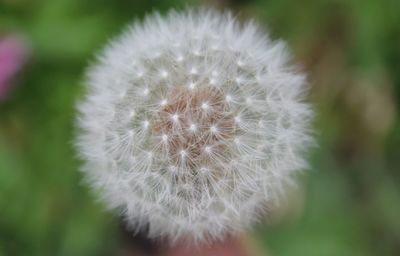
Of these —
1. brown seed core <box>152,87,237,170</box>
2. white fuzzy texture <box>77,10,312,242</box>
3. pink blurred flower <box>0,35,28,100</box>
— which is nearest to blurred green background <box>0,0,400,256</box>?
pink blurred flower <box>0,35,28,100</box>

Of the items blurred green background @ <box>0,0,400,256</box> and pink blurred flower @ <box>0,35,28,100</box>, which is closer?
pink blurred flower @ <box>0,35,28,100</box>

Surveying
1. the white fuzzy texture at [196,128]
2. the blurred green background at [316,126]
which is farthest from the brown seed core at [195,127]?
the blurred green background at [316,126]

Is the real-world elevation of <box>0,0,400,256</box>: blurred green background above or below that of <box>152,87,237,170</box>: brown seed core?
above

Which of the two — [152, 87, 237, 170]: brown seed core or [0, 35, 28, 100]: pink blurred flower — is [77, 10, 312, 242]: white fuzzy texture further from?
[0, 35, 28, 100]: pink blurred flower

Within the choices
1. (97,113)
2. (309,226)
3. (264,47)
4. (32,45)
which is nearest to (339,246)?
(309,226)

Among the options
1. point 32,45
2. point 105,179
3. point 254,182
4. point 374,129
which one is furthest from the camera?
point 374,129

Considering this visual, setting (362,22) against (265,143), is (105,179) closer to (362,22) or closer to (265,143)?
(265,143)

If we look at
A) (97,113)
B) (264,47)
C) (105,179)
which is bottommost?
(105,179)

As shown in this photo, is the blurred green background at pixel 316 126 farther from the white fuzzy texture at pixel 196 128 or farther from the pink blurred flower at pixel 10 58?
the white fuzzy texture at pixel 196 128
